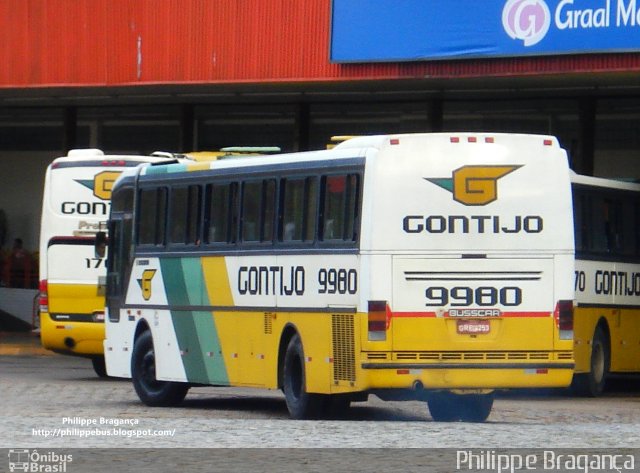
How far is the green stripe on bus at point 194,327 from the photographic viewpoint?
2030 centimetres

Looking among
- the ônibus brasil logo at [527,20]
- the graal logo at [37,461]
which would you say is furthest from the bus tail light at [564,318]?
the ônibus brasil logo at [527,20]

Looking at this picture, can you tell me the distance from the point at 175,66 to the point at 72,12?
104 inches

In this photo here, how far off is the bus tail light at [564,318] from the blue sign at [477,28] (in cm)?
1000

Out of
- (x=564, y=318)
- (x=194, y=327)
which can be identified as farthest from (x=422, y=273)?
(x=194, y=327)

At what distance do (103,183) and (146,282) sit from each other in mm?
5403

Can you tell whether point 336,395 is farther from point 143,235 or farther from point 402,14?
point 402,14

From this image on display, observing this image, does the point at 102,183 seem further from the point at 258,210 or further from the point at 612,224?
the point at 612,224

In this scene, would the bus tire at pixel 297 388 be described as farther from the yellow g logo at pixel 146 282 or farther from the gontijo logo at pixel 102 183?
the gontijo logo at pixel 102 183

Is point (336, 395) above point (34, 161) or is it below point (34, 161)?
below

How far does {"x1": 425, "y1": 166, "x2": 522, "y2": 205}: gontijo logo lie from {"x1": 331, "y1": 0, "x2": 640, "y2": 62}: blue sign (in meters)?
10.1

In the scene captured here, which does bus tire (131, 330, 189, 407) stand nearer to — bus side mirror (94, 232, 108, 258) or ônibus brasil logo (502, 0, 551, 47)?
bus side mirror (94, 232, 108, 258)

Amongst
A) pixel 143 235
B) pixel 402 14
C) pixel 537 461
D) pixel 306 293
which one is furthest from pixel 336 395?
pixel 402 14

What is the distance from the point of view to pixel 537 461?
41.6ft

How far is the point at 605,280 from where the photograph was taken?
2456 cm
